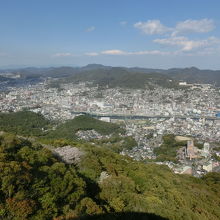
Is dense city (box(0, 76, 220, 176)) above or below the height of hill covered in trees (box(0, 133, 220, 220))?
below

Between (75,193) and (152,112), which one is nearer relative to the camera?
(75,193)

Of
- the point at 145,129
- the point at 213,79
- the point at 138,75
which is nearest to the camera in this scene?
the point at 145,129

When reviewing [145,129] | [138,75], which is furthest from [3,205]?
[138,75]

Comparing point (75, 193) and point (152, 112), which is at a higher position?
point (75, 193)

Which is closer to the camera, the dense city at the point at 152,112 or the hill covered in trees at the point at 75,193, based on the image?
the hill covered in trees at the point at 75,193

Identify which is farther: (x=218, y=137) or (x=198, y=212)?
(x=218, y=137)

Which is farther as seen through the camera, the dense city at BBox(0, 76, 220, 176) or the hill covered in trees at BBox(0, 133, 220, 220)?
the dense city at BBox(0, 76, 220, 176)

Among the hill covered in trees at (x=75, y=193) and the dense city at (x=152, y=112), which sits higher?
the hill covered in trees at (x=75, y=193)

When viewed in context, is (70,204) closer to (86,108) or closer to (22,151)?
(22,151)
